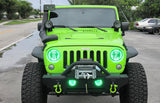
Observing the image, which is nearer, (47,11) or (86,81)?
(86,81)

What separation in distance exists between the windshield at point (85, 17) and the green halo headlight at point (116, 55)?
161 cm

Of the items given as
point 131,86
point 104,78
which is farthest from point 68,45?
point 131,86

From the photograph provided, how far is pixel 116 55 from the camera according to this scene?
13.8 ft

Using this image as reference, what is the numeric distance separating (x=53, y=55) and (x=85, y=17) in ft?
6.12

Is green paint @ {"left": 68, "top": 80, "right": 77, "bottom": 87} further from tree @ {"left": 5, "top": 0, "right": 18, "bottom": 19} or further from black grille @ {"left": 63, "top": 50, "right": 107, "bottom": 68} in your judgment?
tree @ {"left": 5, "top": 0, "right": 18, "bottom": 19}

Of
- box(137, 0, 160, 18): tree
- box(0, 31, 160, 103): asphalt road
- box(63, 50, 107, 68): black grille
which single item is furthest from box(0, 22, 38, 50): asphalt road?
box(137, 0, 160, 18): tree

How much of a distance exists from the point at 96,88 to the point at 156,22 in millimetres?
24222

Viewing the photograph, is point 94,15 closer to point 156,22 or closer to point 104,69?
point 104,69

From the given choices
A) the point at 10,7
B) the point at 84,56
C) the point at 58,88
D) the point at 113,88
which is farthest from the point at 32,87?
the point at 10,7

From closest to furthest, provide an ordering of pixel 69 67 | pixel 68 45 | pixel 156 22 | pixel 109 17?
pixel 69 67 → pixel 68 45 → pixel 109 17 → pixel 156 22

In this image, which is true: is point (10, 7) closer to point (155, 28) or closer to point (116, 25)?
point (155, 28)

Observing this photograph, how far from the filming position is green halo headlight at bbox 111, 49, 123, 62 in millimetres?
4199

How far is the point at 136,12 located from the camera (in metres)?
42.8

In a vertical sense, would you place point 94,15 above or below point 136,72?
above
